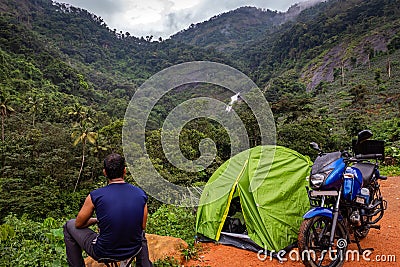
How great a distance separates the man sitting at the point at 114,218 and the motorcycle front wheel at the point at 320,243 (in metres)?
1.60

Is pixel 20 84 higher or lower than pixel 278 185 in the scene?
higher

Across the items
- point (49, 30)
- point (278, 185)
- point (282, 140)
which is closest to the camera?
point (278, 185)

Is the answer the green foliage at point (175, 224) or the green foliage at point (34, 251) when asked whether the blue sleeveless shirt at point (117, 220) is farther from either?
the green foliage at point (175, 224)

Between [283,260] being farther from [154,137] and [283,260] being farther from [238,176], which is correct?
[154,137]

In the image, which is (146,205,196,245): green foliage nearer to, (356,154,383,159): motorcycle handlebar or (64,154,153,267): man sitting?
(64,154,153,267): man sitting

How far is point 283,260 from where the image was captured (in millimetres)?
3893

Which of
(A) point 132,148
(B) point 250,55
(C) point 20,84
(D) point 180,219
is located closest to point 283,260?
(D) point 180,219

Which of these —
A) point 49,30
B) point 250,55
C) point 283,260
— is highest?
point 49,30

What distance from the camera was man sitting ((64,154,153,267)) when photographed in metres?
2.64

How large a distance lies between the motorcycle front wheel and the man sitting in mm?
1600

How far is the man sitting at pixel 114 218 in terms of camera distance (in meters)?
2.64

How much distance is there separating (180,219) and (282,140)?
16.8m

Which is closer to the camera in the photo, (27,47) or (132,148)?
(132,148)

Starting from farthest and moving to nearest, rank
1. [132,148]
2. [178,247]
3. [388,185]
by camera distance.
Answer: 1. [132,148]
2. [388,185]
3. [178,247]
